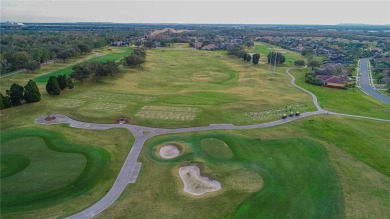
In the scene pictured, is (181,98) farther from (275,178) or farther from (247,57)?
(247,57)

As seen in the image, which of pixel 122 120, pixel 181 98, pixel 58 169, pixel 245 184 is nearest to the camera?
pixel 245 184

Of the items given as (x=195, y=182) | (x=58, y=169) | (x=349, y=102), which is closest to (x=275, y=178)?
(x=195, y=182)

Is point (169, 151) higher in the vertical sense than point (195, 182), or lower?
higher

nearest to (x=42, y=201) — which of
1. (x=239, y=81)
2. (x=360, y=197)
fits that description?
(x=360, y=197)

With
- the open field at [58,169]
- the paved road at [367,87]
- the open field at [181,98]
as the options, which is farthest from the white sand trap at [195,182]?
the paved road at [367,87]

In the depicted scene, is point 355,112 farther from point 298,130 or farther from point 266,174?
point 266,174

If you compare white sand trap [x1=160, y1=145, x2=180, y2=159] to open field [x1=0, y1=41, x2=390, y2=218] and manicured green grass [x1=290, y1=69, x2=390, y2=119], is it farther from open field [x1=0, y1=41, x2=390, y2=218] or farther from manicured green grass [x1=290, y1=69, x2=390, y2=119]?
manicured green grass [x1=290, y1=69, x2=390, y2=119]

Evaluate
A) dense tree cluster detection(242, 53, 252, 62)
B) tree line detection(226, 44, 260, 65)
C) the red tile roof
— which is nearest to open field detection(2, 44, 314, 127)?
the red tile roof
